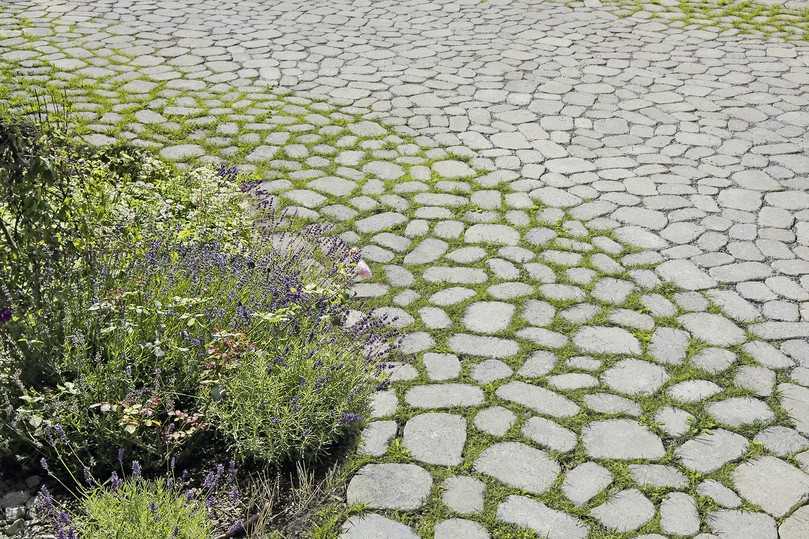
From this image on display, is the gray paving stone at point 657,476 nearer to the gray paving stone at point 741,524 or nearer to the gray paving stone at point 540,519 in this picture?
the gray paving stone at point 741,524

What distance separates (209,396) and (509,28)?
6833mm

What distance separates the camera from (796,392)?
4.05m

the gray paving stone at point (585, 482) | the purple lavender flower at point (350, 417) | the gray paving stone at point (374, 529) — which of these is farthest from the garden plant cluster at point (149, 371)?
the gray paving stone at point (585, 482)

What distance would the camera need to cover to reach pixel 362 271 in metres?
4.89

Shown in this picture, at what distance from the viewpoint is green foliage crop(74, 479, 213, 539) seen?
292 centimetres

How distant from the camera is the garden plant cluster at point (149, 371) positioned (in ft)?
11.0

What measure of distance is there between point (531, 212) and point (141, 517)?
3.44m

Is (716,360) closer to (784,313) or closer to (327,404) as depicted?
(784,313)

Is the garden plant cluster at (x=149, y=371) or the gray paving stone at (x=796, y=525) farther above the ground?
the garden plant cluster at (x=149, y=371)

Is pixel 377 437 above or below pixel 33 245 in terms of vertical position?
below

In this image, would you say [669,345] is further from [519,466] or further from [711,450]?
[519,466]

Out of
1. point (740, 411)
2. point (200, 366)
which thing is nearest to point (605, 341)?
point (740, 411)

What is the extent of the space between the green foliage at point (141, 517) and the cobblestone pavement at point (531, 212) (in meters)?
0.63

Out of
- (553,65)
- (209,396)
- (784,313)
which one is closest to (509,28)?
(553,65)
